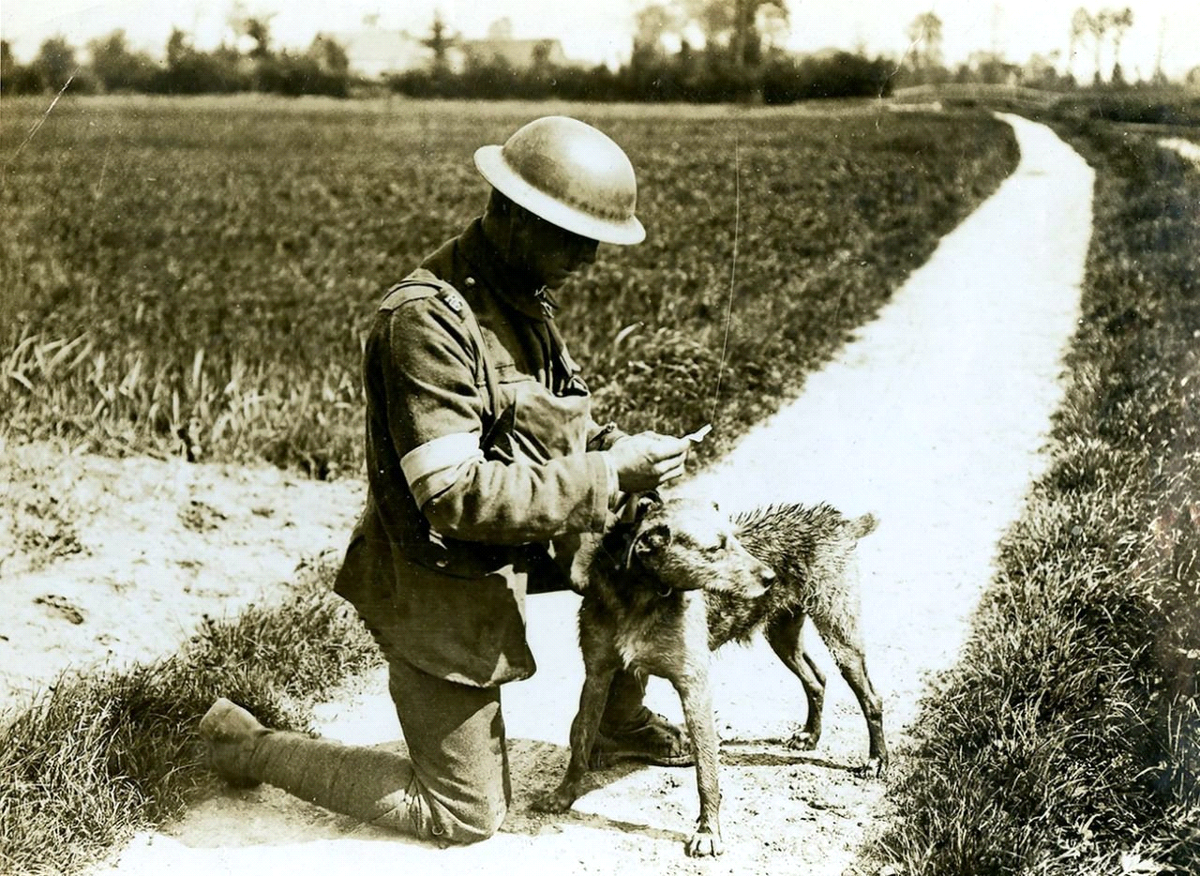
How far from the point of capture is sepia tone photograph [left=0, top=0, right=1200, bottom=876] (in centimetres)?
348

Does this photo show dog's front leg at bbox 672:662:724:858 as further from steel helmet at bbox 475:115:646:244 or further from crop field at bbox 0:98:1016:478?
crop field at bbox 0:98:1016:478

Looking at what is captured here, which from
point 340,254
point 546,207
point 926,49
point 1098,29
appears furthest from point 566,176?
point 340,254

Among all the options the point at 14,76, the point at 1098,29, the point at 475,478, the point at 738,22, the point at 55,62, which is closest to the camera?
the point at 475,478

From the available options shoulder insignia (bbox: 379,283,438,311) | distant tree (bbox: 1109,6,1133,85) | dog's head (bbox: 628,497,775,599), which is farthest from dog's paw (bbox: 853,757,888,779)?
distant tree (bbox: 1109,6,1133,85)

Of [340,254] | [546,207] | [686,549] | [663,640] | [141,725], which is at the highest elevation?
[546,207]

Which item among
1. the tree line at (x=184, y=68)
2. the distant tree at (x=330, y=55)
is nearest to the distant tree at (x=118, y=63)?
the tree line at (x=184, y=68)

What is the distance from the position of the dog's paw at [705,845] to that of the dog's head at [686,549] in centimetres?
82

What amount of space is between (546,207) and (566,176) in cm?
11

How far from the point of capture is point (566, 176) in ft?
10.6

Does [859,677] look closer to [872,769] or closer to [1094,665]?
[872,769]

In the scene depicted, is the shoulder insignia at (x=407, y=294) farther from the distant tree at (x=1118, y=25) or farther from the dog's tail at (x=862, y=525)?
the distant tree at (x=1118, y=25)

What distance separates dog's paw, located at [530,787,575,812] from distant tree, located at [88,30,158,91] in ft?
22.3

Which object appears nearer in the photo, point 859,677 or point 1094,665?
point 859,677

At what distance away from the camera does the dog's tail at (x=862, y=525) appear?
14.2ft
